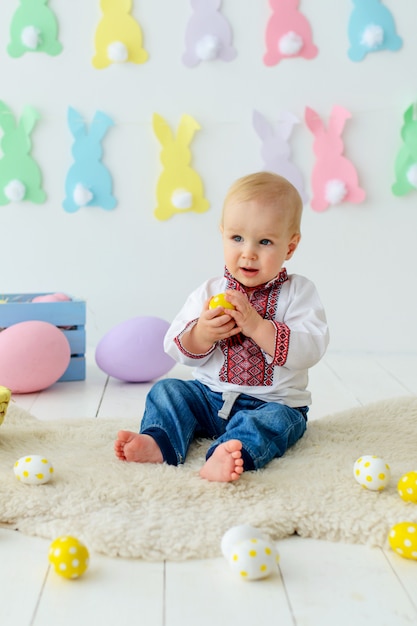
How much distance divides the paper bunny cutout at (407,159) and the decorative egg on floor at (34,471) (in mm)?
1796

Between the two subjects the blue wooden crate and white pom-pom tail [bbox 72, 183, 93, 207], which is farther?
white pom-pom tail [bbox 72, 183, 93, 207]

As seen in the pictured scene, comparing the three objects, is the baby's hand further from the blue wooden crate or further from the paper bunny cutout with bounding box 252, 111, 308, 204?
the paper bunny cutout with bounding box 252, 111, 308, 204

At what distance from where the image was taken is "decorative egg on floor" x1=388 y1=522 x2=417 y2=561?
39.1 inches

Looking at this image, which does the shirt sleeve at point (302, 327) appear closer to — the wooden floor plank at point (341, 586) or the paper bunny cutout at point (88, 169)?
the wooden floor plank at point (341, 586)

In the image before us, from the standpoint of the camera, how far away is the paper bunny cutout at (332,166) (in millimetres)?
2598

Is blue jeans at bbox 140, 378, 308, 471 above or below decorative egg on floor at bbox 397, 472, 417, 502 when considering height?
below

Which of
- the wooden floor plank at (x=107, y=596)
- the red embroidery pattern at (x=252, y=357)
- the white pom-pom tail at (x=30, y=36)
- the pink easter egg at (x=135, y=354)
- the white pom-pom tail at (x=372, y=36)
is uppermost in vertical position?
the white pom-pom tail at (x=372, y=36)

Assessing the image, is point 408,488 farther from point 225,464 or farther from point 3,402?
point 3,402

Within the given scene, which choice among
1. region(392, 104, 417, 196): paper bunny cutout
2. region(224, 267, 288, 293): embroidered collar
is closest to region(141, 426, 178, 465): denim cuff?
region(224, 267, 288, 293): embroidered collar

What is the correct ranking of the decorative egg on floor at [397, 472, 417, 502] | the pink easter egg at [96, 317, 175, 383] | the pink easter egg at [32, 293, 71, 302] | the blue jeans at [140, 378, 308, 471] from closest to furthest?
the decorative egg on floor at [397, 472, 417, 502], the blue jeans at [140, 378, 308, 471], the pink easter egg at [96, 317, 175, 383], the pink easter egg at [32, 293, 71, 302]

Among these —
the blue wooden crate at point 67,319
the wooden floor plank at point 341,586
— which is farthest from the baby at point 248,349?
the blue wooden crate at point 67,319

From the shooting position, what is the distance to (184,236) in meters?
2.67

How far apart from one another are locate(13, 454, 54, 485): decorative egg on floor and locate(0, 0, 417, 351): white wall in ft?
4.91

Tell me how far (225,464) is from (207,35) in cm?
179
